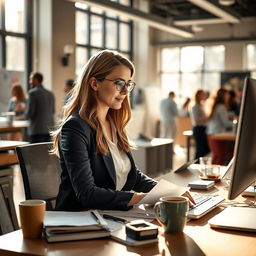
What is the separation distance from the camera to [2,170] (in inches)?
168

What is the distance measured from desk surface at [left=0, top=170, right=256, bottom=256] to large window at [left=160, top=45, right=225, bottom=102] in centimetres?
1254

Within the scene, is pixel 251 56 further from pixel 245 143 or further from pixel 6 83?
pixel 245 143

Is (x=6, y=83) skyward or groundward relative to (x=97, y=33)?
groundward

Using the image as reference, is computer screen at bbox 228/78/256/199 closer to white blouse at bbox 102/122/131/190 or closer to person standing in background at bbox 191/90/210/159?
white blouse at bbox 102/122/131/190

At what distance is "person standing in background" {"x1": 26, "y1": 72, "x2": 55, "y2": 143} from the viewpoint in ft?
23.1

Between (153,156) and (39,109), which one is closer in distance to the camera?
(153,156)

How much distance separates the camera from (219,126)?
6930 millimetres

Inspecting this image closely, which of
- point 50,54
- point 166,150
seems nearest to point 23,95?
point 50,54

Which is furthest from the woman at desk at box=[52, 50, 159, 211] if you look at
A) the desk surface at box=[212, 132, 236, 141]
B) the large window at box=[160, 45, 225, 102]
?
the large window at box=[160, 45, 225, 102]

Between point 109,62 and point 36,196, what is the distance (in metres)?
0.70

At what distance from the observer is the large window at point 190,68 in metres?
13.9

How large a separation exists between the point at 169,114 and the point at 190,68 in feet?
11.0

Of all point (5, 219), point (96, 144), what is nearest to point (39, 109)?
point (5, 219)

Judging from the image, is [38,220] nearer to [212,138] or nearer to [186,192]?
[186,192]
